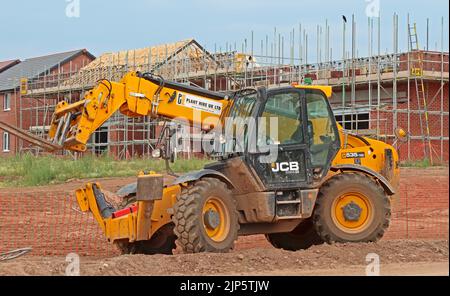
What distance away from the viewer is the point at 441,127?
33.1m

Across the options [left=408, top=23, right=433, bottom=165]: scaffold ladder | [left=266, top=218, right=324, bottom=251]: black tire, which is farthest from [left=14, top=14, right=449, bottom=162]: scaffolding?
[left=266, top=218, right=324, bottom=251]: black tire

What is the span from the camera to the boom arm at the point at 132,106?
42.5 feet

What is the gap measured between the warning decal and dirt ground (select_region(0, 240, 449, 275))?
276 cm

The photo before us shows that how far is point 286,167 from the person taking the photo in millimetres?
13102

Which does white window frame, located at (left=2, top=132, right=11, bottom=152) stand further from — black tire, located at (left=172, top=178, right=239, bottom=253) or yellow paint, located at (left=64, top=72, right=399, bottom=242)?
black tire, located at (left=172, top=178, right=239, bottom=253)

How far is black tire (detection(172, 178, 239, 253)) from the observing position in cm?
1199

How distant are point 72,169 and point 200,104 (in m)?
18.4

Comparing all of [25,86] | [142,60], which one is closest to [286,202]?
[142,60]

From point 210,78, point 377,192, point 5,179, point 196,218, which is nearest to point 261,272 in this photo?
point 196,218

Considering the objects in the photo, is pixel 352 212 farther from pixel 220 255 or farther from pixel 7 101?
pixel 7 101

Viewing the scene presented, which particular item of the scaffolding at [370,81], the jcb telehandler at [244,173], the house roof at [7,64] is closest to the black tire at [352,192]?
the jcb telehandler at [244,173]

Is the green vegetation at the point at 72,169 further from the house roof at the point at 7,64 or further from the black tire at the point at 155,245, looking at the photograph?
the house roof at the point at 7,64

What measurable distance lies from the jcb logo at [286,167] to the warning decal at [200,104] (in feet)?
5.00

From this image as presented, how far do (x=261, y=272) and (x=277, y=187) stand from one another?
2.06 meters
